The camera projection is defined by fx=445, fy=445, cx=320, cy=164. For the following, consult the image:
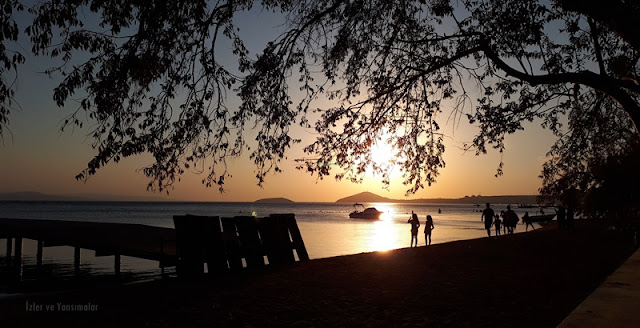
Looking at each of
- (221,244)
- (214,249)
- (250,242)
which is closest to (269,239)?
(250,242)

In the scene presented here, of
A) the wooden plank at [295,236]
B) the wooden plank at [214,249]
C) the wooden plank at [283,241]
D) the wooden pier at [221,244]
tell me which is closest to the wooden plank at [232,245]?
the wooden pier at [221,244]

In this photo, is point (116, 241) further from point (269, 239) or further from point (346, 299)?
point (346, 299)

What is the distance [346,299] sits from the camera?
31.1 ft

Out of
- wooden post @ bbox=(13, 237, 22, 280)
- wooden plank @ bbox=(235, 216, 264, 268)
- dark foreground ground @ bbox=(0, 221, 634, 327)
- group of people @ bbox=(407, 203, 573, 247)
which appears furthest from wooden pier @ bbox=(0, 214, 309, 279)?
group of people @ bbox=(407, 203, 573, 247)

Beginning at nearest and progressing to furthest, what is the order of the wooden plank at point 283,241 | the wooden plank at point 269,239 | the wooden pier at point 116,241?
the wooden plank at point 269,239
the wooden plank at point 283,241
the wooden pier at point 116,241

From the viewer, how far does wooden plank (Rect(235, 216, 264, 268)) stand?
14.5 m

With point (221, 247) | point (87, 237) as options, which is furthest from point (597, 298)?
point (87, 237)

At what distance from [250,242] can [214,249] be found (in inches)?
59.3

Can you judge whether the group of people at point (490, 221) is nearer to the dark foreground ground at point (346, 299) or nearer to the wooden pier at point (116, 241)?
the dark foreground ground at point (346, 299)

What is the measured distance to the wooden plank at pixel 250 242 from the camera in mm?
14477

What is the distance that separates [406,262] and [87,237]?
15.7 meters

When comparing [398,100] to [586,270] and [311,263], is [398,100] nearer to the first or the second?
[311,263]

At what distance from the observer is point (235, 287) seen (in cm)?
1074

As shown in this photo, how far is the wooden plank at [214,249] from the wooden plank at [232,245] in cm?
37
